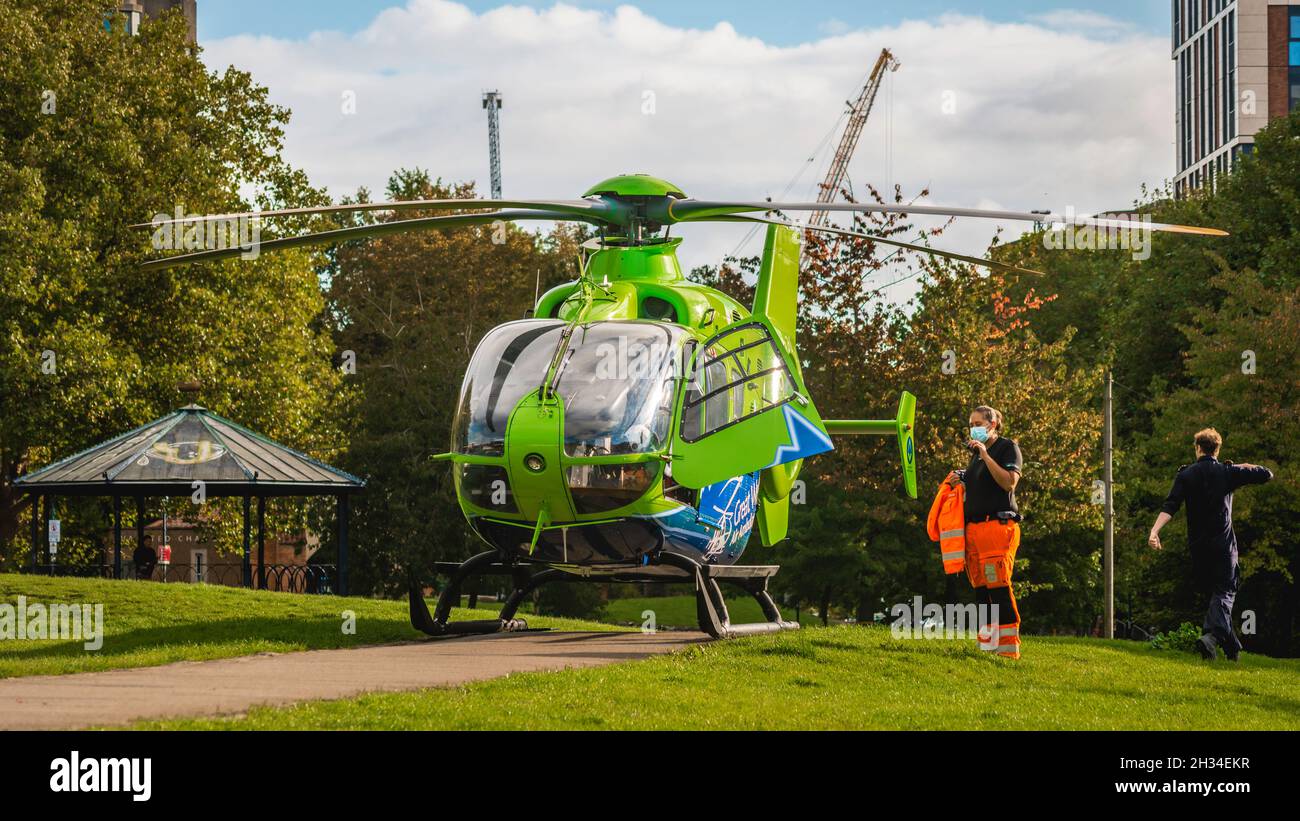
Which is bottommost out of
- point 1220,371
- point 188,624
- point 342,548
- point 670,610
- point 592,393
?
point 670,610

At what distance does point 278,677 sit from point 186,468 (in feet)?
55.1

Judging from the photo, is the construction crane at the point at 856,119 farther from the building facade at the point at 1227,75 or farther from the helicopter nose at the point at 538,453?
the helicopter nose at the point at 538,453

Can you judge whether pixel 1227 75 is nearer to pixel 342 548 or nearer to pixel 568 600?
pixel 568 600

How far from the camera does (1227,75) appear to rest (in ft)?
309

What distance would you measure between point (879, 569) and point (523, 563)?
70.4ft

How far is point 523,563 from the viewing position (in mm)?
16156

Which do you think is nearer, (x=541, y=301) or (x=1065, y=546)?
(x=541, y=301)

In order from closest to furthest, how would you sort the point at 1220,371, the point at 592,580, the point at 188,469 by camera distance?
1. the point at 592,580
2. the point at 188,469
3. the point at 1220,371

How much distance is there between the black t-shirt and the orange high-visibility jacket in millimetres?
84

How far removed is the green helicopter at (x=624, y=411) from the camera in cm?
1502

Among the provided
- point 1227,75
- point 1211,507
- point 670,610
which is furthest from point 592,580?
point 1227,75
